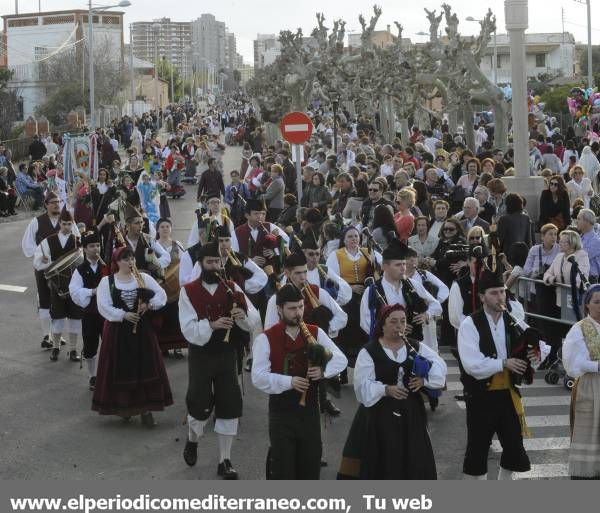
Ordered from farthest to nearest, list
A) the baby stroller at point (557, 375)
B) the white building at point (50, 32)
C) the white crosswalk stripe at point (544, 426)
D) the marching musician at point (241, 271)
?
the white building at point (50, 32)
the baby stroller at point (557, 375)
the marching musician at point (241, 271)
the white crosswalk stripe at point (544, 426)

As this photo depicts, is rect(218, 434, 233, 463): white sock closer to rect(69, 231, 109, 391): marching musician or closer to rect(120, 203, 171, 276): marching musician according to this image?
rect(69, 231, 109, 391): marching musician

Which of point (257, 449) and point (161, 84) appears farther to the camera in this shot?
point (161, 84)

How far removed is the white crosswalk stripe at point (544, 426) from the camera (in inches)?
364

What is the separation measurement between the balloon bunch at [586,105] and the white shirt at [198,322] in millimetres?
17813

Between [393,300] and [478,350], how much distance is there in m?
1.93

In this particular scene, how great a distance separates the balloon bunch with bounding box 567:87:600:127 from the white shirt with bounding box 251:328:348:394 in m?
18.8

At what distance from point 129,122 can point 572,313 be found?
155 ft

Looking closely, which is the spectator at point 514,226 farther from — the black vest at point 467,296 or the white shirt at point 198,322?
the white shirt at point 198,322

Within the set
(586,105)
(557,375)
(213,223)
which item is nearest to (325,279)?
(213,223)

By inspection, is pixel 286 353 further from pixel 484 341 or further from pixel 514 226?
pixel 514 226

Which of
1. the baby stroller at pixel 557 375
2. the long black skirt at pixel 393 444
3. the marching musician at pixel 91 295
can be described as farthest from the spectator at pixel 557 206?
the long black skirt at pixel 393 444

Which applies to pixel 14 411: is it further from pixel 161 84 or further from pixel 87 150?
pixel 161 84

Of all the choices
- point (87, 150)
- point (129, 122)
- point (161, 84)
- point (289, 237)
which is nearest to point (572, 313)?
point (289, 237)

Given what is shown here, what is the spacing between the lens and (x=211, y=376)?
9.44m
